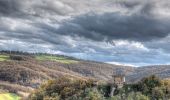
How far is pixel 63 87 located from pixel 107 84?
68.4 feet

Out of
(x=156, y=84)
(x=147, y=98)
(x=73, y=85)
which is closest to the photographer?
(x=147, y=98)

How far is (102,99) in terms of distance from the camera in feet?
550

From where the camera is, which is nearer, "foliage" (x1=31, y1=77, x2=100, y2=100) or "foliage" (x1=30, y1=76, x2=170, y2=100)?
"foliage" (x1=30, y1=76, x2=170, y2=100)

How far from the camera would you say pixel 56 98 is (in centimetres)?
17875

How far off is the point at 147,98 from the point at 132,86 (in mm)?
14316

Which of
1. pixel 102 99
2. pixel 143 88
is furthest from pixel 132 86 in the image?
pixel 102 99

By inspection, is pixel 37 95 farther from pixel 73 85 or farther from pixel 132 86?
pixel 132 86

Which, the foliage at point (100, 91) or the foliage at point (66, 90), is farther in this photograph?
the foliage at point (66, 90)

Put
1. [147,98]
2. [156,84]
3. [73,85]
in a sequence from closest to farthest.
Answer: [147,98] < [156,84] < [73,85]

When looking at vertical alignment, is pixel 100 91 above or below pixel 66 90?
above

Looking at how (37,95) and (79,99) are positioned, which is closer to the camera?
(79,99)

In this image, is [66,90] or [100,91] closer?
[100,91]

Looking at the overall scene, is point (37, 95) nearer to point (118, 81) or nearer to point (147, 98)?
point (118, 81)

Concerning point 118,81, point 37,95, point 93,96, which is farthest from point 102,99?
point 37,95
